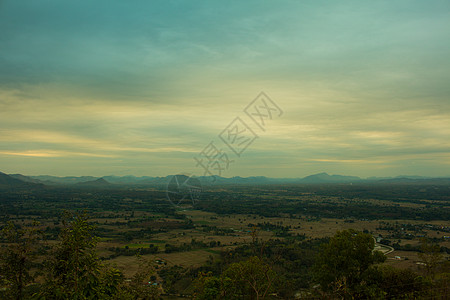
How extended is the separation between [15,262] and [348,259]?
17475 mm

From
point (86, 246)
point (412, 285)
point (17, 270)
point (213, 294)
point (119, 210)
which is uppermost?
point (86, 246)

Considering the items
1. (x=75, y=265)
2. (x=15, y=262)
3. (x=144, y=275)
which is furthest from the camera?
(x=144, y=275)

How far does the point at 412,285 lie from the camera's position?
15.8 m

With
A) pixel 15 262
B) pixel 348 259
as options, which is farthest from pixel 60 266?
pixel 348 259

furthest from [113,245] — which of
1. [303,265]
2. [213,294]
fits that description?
[213,294]

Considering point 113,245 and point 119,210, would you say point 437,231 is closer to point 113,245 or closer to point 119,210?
point 113,245

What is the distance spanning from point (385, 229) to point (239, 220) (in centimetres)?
3825

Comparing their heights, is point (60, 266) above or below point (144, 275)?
above

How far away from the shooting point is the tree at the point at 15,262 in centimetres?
748

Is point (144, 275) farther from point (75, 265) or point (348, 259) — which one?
point (348, 259)

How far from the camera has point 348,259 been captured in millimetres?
17375

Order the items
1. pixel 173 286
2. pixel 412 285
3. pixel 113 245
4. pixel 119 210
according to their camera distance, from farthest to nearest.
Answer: pixel 119 210 → pixel 113 245 → pixel 173 286 → pixel 412 285

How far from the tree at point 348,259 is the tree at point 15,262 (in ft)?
53.2

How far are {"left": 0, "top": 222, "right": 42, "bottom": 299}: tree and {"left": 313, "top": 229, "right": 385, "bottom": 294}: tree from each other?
16215mm
